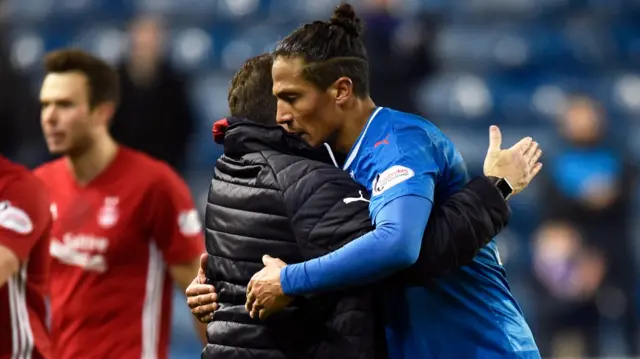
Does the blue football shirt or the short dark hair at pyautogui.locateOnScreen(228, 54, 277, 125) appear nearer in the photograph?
the blue football shirt

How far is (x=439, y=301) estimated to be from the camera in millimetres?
3559

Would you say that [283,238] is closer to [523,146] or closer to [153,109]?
[523,146]

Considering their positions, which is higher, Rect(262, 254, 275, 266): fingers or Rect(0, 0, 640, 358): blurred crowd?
Rect(262, 254, 275, 266): fingers

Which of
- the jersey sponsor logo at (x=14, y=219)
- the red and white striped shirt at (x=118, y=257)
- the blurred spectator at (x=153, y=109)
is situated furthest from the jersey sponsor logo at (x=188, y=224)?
the blurred spectator at (x=153, y=109)

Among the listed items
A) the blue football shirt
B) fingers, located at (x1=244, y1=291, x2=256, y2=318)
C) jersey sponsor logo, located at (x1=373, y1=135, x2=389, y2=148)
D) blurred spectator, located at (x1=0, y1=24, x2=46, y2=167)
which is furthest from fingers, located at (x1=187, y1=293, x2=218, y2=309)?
blurred spectator, located at (x1=0, y1=24, x2=46, y2=167)

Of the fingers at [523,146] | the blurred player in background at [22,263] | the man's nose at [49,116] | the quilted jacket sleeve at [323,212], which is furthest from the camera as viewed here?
the man's nose at [49,116]

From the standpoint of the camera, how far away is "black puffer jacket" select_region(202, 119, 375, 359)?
11.0ft

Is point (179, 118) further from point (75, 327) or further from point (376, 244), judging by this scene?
point (376, 244)

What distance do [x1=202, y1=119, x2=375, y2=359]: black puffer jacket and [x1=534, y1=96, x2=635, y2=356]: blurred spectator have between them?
528 cm

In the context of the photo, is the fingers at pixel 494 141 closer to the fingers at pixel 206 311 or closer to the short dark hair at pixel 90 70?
the fingers at pixel 206 311

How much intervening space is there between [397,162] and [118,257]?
240 centimetres

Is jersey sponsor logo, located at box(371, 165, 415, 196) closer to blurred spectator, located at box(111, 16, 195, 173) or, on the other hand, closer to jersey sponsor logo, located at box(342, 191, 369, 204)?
jersey sponsor logo, located at box(342, 191, 369, 204)

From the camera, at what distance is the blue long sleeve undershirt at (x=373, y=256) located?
323 cm

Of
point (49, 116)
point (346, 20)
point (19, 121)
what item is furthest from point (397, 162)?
point (19, 121)
